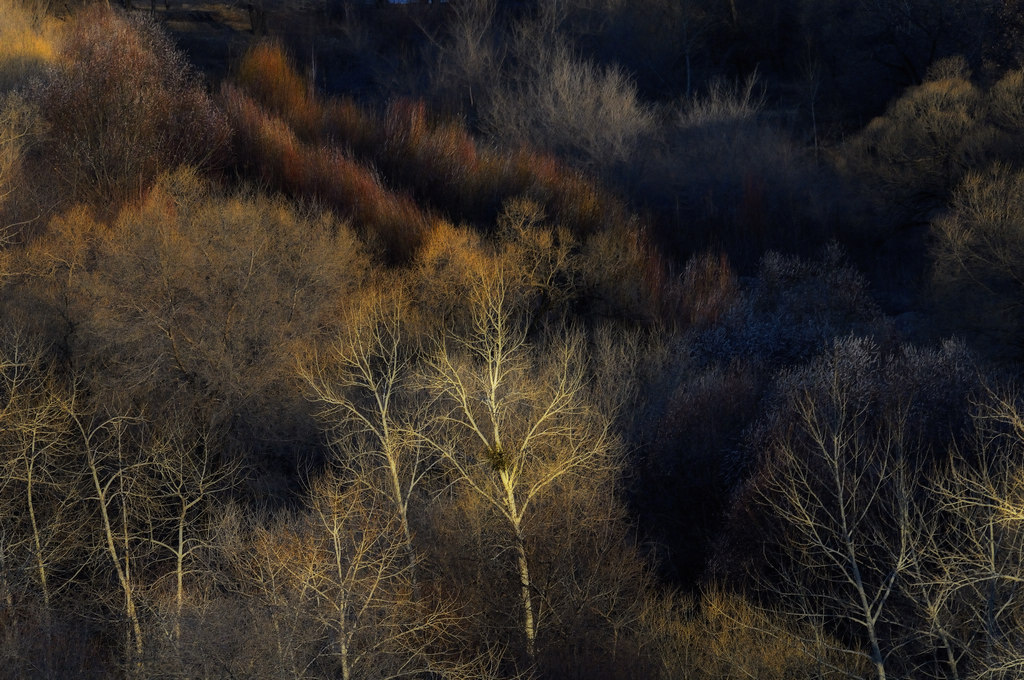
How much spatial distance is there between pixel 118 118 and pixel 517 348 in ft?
68.0

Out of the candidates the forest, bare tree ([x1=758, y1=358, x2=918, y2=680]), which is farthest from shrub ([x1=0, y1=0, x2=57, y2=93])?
bare tree ([x1=758, y1=358, x2=918, y2=680])

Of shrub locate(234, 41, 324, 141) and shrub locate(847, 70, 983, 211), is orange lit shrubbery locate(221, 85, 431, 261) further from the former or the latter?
shrub locate(847, 70, 983, 211)

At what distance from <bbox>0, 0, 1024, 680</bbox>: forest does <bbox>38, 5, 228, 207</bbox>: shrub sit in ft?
0.49

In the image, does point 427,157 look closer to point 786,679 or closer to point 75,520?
point 75,520

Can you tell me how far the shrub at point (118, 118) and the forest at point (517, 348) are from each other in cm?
15

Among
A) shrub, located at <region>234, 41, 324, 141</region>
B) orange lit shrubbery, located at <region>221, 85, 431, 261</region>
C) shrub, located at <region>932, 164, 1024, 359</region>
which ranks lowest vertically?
orange lit shrubbery, located at <region>221, 85, 431, 261</region>

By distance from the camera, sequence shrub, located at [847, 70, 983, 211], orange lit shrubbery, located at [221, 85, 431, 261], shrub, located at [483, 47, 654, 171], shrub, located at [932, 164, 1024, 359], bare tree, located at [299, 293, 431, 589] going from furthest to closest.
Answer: shrub, located at [483, 47, 654, 171] < orange lit shrubbery, located at [221, 85, 431, 261] < shrub, located at [847, 70, 983, 211] < shrub, located at [932, 164, 1024, 359] < bare tree, located at [299, 293, 431, 589]

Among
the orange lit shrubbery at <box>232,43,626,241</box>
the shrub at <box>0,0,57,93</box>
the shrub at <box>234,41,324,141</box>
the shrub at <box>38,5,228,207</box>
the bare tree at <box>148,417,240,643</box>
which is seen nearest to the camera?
the bare tree at <box>148,417,240,643</box>

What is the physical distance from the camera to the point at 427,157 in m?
45.9

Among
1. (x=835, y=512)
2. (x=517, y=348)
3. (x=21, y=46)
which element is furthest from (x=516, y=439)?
(x=21, y=46)

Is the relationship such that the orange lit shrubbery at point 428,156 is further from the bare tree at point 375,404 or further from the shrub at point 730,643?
the shrub at point 730,643

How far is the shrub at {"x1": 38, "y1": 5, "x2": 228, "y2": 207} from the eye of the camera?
38156 mm

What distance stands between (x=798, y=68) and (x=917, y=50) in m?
9.06

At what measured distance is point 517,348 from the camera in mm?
26156
